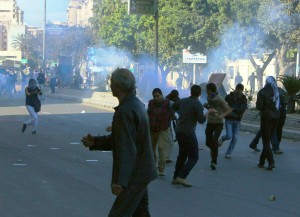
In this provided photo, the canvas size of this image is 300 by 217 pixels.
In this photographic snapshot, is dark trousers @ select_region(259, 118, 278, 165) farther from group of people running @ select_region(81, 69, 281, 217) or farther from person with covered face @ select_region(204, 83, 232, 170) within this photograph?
person with covered face @ select_region(204, 83, 232, 170)

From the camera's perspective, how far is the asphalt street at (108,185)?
9.38m

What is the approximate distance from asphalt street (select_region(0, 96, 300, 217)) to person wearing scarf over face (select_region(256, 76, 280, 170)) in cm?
37

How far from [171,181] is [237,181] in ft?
3.52

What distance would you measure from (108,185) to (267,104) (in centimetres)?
379

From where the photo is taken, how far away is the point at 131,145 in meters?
5.71

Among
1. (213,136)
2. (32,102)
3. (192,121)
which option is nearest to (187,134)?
(192,121)

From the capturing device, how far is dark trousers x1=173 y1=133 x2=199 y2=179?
11.5 meters

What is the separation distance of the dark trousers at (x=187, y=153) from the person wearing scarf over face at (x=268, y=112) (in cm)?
247

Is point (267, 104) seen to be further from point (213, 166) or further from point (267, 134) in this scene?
point (213, 166)

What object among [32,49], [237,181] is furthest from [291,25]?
[32,49]

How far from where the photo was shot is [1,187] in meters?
10.9

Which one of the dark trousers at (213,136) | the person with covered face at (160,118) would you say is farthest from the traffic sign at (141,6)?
the person with covered face at (160,118)

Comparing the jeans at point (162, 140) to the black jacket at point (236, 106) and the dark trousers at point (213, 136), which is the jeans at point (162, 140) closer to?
the dark trousers at point (213, 136)

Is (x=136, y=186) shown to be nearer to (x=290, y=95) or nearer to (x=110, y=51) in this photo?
(x=290, y=95)
